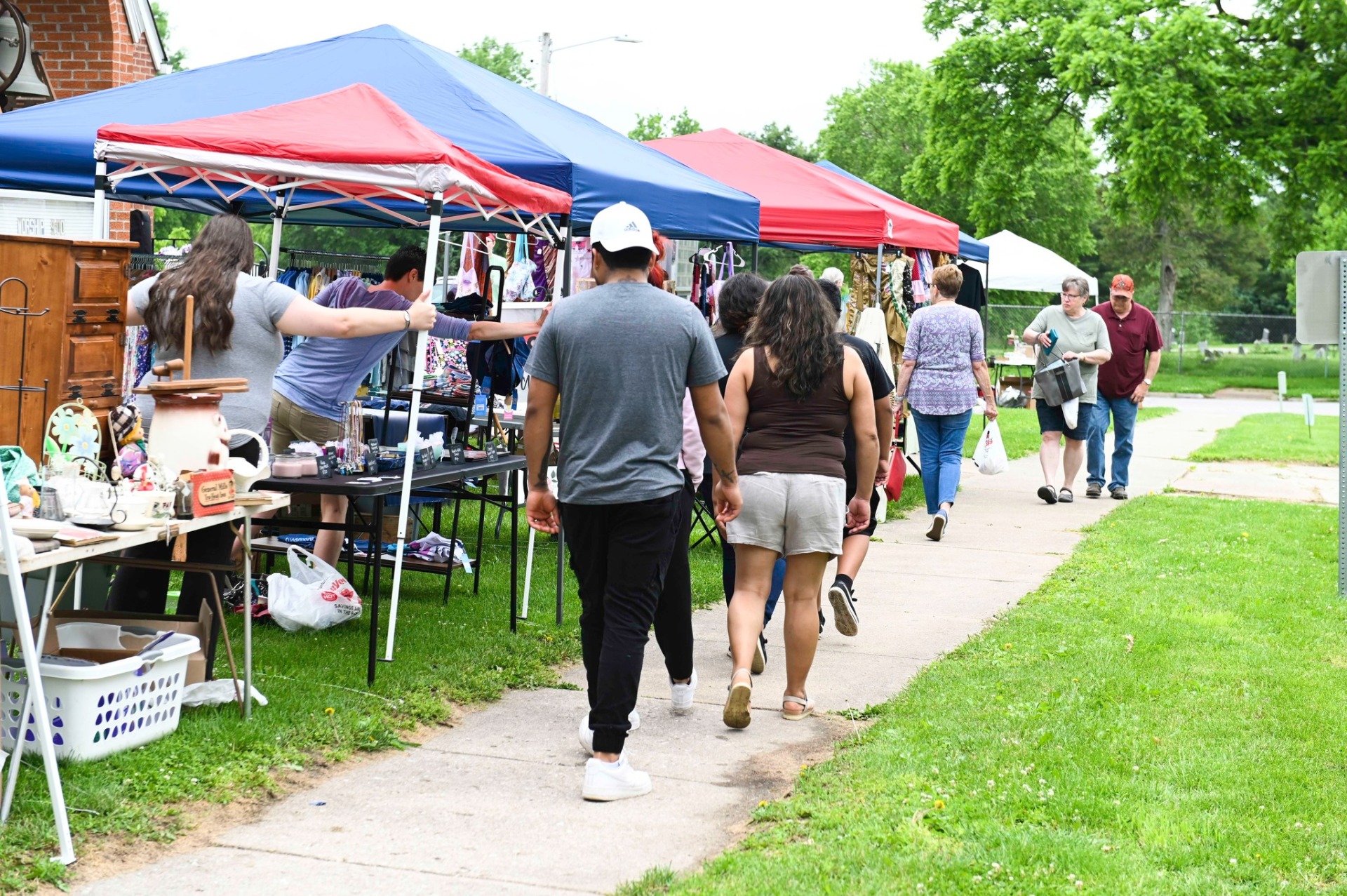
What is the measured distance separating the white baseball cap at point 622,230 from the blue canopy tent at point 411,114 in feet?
8.32

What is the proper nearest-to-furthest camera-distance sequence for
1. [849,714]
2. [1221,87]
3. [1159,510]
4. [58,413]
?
[58,413], [849,714], [1159,510], [1221,87]

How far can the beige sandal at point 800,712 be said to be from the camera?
19.4 feet

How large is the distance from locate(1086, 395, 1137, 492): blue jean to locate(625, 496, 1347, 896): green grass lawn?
4.98 meters

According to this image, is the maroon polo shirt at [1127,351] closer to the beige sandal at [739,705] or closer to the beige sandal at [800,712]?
the beige sandal at [800,712]

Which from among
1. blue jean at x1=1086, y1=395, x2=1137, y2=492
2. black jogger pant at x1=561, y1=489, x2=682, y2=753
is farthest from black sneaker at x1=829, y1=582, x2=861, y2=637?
blue jean at x1=1086, y1=395, x2=1137, y2=492

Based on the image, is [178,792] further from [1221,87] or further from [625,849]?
[1221,87]

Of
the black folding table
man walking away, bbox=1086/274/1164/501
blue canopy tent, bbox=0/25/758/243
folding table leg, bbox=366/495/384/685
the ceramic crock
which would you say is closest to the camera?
the ceramic crock

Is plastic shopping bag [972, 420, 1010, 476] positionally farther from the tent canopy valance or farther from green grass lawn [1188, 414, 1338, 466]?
green grass lawn [1188, 414, 1338, 466]

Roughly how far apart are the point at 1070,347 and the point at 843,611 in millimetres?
7003

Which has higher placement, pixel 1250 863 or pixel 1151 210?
pixel 1151 210

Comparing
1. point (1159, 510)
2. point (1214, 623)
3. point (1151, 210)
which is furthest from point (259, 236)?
point (1214, 623)

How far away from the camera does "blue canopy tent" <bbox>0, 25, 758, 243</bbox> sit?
296 inches

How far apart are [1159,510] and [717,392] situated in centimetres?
871

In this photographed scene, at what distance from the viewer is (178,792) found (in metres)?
4.48
